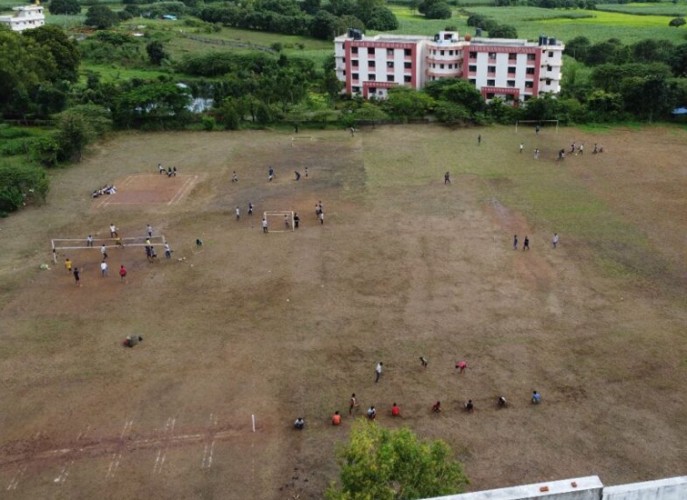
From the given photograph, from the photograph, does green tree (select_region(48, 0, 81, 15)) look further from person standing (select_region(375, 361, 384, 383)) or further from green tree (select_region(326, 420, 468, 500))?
green tree (select_region(326, 420, 468, 500))

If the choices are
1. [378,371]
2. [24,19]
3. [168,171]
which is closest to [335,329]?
[378,371]

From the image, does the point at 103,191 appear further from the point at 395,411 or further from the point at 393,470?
the point at 393,470

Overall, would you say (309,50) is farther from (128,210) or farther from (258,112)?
(128,210)

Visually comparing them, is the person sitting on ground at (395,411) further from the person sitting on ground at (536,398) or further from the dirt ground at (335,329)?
the person sitting on ground at (536,398)

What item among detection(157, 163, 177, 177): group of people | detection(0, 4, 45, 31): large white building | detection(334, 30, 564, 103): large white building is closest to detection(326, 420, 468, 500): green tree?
detection(157, 163, 177, 177): group of people

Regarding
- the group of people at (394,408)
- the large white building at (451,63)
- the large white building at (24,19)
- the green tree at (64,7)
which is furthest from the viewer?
the green tree at (64,7)

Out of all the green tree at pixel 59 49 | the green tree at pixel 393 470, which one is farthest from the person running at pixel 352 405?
the green tree at pixel 59 49

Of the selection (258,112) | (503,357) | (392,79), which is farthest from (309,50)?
(503,357)
